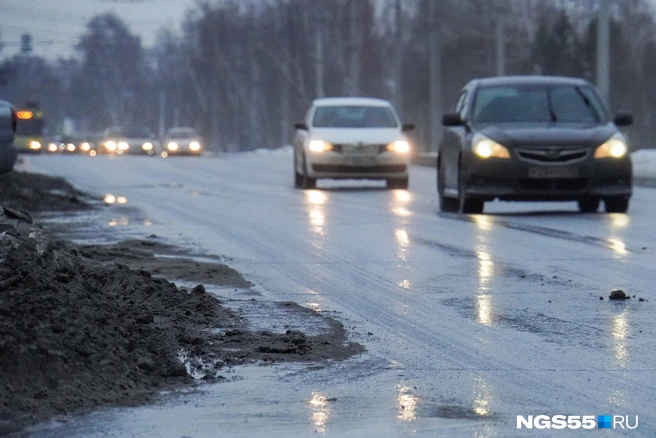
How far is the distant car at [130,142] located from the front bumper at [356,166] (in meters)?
42.7

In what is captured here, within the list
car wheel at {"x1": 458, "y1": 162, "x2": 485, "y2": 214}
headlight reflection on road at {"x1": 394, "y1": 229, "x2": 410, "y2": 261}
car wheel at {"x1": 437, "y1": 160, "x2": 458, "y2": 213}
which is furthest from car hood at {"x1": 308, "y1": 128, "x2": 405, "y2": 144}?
headlight reflection on road at {"x1": 394, "y1": 229, "x2": 410, "y2": 261}

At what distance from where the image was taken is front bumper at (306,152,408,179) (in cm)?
2427

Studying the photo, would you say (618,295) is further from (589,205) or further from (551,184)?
(589,205)

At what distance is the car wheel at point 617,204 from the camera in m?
16.7

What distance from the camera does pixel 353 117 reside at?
2581 cm

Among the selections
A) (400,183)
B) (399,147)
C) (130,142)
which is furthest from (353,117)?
(130,142)

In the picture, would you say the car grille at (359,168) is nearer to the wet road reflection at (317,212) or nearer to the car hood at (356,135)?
the car hood at (356,135)

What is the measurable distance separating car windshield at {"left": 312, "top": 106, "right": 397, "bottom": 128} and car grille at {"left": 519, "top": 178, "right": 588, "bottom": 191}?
937 centimetres

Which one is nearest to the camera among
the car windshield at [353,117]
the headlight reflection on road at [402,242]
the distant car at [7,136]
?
the headlight reflection on road at [402,242]

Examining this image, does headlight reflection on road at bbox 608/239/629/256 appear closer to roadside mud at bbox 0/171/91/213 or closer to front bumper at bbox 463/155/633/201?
front bumper at bbox 463/155/633/201

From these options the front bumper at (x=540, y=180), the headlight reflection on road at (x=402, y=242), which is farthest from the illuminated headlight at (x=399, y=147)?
the headlight reflection on road at (x=402, y=242)

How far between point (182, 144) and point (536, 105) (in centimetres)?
4677

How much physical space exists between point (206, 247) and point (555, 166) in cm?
517

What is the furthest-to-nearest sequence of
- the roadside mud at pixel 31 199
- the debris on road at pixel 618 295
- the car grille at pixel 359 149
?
the car grille at pixel 359 149
the roadside mud at pixel 31 199
the debris on road at pixel 618 295
